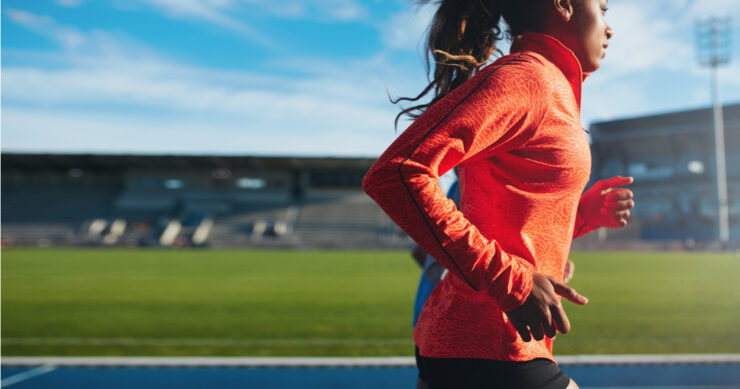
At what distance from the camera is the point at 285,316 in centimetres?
661

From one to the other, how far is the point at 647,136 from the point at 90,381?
42340mm

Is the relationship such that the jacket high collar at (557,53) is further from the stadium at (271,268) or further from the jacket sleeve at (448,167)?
the stadium at (271,268)

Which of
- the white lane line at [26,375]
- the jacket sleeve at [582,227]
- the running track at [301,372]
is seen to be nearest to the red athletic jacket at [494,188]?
the jacket sleeve at [582,227]

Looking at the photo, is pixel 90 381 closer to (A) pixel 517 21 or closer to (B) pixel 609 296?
(A) pixel 517 21

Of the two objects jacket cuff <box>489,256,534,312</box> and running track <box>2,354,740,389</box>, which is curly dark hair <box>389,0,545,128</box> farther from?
running track <box>2,354,740,389</box>

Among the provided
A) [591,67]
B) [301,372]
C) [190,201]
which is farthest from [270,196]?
[591,67]

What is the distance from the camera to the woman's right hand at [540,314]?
87 centimetres

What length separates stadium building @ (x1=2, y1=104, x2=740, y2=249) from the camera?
1307 inches

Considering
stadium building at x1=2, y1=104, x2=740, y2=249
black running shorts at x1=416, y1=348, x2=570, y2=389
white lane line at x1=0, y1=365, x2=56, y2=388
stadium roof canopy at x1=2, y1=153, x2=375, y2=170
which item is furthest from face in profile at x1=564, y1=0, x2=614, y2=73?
stadium roof canopy at x1=2, y1=153, x2=375, y2=170

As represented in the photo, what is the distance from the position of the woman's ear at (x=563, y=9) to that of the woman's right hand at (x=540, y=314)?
511 millimetres

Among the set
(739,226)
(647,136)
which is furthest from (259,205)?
A: (739,226)

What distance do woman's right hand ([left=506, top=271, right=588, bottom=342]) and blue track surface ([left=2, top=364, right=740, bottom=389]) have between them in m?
2.57

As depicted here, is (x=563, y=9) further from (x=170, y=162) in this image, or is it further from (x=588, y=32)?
(x=170, y=162)

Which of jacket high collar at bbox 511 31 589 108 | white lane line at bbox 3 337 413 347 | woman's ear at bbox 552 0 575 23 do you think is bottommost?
white lane line at bbox 3 337 413 347
